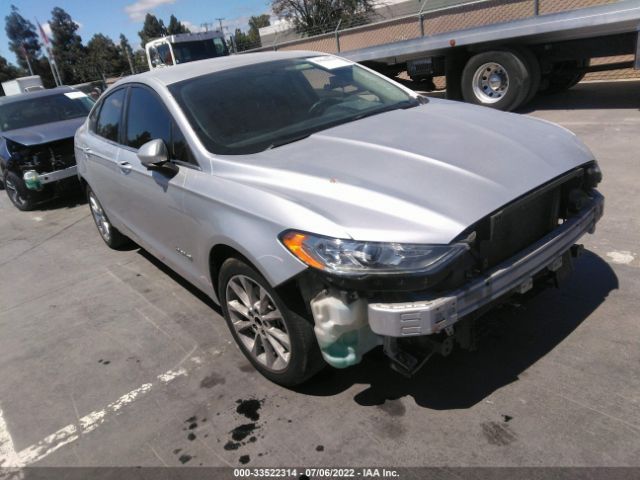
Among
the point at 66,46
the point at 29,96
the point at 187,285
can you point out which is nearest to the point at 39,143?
the point at 29,96

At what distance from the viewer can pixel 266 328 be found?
2.92 metres

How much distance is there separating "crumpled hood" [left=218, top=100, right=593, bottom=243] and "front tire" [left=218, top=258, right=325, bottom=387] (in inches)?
20.4

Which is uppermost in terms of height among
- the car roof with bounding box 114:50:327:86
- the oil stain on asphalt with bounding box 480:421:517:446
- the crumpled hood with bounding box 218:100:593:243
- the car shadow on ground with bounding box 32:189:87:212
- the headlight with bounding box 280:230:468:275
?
the car roof with bounding box 114:50:327:86

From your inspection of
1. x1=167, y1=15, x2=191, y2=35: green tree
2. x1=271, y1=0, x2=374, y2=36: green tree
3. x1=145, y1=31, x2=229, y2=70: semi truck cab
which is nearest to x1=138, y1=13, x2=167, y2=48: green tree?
x1=167, y1=15, x2=191, y2=35: green tree

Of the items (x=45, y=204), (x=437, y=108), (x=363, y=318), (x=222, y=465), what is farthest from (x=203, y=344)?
(x=45, y=204)

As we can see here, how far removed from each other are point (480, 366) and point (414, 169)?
121 centimetres

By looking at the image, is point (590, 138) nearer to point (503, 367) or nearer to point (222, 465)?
point (503, 367)

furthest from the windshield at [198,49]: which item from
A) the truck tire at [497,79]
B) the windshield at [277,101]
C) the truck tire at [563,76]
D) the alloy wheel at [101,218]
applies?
the windshield at [277,101]

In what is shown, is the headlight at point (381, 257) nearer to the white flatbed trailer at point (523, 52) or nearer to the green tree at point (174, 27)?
the white flatbed trailer at point (523, 52)

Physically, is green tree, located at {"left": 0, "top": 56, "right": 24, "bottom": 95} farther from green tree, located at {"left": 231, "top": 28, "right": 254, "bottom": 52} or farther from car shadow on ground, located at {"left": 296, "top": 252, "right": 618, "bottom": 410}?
car shadow on ground, located at {"left": 296, "top": 252, "right": 618, "bottom": 410}

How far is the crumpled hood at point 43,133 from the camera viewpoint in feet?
25.6

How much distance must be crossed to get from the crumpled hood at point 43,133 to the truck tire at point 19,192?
0.61 meters

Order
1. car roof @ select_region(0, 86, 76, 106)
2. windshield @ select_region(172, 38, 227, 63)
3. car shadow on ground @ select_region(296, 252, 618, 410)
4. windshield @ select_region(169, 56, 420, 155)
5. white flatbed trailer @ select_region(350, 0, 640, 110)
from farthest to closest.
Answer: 1. windshield @ select_region(172, 38, 227, 63)
2. car roof @ select_region(0, 86, 76, 106)
3. white flatbed trailer @ select_region(350, 0, 640, 110)
4. windshield @ select_region(169, 56, 420, 155)
5. car shadow on ground @ select_region(296, 252, 618, 410)

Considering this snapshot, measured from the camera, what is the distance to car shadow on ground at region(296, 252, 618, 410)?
9.10ft
